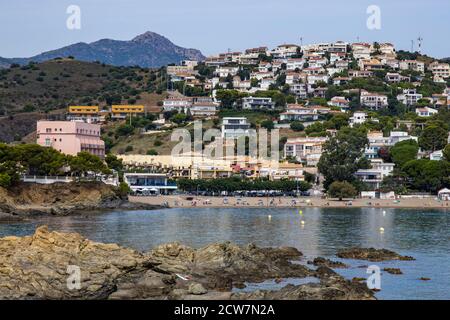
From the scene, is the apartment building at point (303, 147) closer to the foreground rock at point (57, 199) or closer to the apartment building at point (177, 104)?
the apartment building at point (177, 104)

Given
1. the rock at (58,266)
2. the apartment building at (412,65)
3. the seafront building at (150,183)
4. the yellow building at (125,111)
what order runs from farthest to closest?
1. the apartment building at (412,65)
2. the yellow building at (125,111)
3. the seafront building at (150,183)
4. the rock at (58,266)

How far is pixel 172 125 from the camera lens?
114 metres

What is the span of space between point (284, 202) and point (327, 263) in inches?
1818

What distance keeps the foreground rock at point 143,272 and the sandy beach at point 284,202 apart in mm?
43017

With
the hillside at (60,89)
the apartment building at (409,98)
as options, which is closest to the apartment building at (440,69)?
the apartment building at (409,98)

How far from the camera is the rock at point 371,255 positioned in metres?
35.6

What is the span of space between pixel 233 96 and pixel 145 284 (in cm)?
9615

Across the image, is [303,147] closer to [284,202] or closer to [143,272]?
[284,202]

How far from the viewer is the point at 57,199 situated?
6412 cm

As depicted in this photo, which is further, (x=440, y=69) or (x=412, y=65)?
(x=440, y=69)

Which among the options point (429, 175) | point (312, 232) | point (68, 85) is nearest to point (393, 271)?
point (312, 232)

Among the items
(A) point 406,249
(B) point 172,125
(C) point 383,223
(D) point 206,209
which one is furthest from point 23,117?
(A) point 406,249

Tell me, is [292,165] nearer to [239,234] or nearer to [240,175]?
[240,175]

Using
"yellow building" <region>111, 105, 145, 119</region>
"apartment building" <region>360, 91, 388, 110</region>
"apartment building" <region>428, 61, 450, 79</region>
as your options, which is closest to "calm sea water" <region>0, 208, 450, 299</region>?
"yellow building" <region>111, 105, 145, 119</region>
